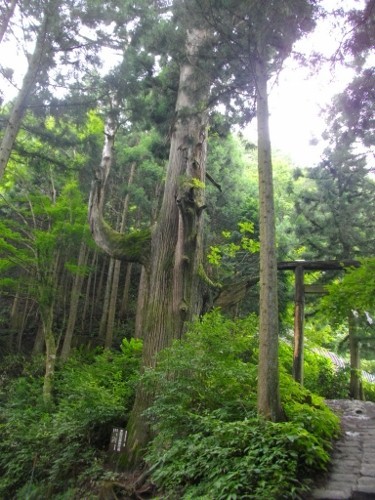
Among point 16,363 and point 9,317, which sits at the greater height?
point 9,317

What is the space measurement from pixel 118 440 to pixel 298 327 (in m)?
4.53

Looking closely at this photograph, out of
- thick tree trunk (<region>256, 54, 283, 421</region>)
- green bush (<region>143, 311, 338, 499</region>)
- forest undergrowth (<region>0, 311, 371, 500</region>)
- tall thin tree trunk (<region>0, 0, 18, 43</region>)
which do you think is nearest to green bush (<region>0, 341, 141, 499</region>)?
forest undergrowth (<region>0, 311, 371, 500</region>)

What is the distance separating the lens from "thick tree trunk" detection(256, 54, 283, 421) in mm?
4379

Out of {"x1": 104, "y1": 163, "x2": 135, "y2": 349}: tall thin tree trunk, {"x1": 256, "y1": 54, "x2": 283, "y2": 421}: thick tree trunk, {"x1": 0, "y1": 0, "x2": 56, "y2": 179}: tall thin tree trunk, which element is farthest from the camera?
{"x1": 104, "y1": 163, "x2": 135, "y2": 349}: tall thin tree trunk

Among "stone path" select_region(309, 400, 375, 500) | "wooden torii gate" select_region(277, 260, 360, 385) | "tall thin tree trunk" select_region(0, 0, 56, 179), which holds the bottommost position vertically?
"stone path" select_region(309, 400, 375, 500)

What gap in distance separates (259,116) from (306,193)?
20.9ft

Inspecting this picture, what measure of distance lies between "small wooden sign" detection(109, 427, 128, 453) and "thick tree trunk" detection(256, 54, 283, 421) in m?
2.66

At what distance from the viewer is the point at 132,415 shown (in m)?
6.18

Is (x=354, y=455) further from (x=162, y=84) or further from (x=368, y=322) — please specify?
(x=162, y=84)

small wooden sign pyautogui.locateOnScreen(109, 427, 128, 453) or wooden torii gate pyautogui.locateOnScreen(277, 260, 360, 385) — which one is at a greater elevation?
wooden torii gate pyautogui.locateOnScreen(277, 260, 360, 385)

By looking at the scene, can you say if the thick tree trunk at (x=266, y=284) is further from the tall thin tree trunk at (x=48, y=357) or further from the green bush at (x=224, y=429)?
the tall thin tree trunk at (x=48, y=357)

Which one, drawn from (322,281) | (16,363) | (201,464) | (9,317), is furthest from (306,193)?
(9,317)

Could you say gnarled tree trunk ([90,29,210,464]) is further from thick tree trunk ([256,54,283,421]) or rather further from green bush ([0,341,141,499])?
thick tree trunk ([256,54,283,421])

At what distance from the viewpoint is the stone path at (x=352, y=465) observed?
3.49 meters
